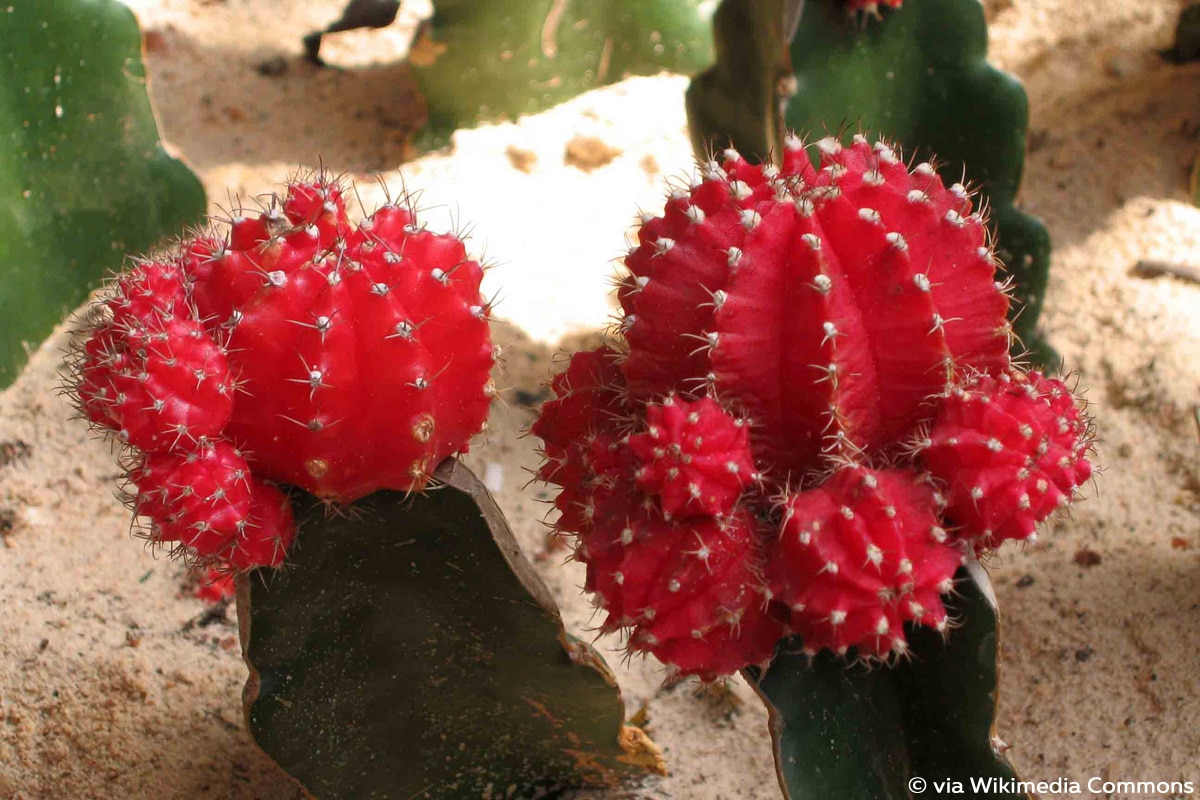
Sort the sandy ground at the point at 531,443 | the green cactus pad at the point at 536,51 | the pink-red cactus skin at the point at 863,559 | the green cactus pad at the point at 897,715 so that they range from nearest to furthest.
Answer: the pink-red cactus skin at the point at 863,559, the green cactus pad at the point at 897,715, the sandy ground at the point at 531,443, the green cactus pad at the point at 536,51

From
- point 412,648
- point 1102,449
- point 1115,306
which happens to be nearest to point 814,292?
point 412,648

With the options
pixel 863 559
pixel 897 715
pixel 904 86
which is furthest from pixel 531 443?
pixel 863 559

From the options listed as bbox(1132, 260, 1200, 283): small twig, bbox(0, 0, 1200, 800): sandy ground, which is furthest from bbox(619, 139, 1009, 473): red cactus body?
bbox(1132, 260, 1200, 283): small twig

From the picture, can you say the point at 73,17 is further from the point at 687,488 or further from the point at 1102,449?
the point at 1102,449

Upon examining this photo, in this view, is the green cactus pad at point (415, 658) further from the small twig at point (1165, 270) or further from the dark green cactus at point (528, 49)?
the dark green cactus at point (528, 49)

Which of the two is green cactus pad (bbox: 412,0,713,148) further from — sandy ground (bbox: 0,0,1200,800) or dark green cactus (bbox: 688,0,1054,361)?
dark green cactus (bbox: 688,0,1054,361)

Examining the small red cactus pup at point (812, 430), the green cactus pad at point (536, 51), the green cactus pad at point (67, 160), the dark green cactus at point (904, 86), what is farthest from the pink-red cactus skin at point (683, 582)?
the green cactus pad at point (536, 51)
